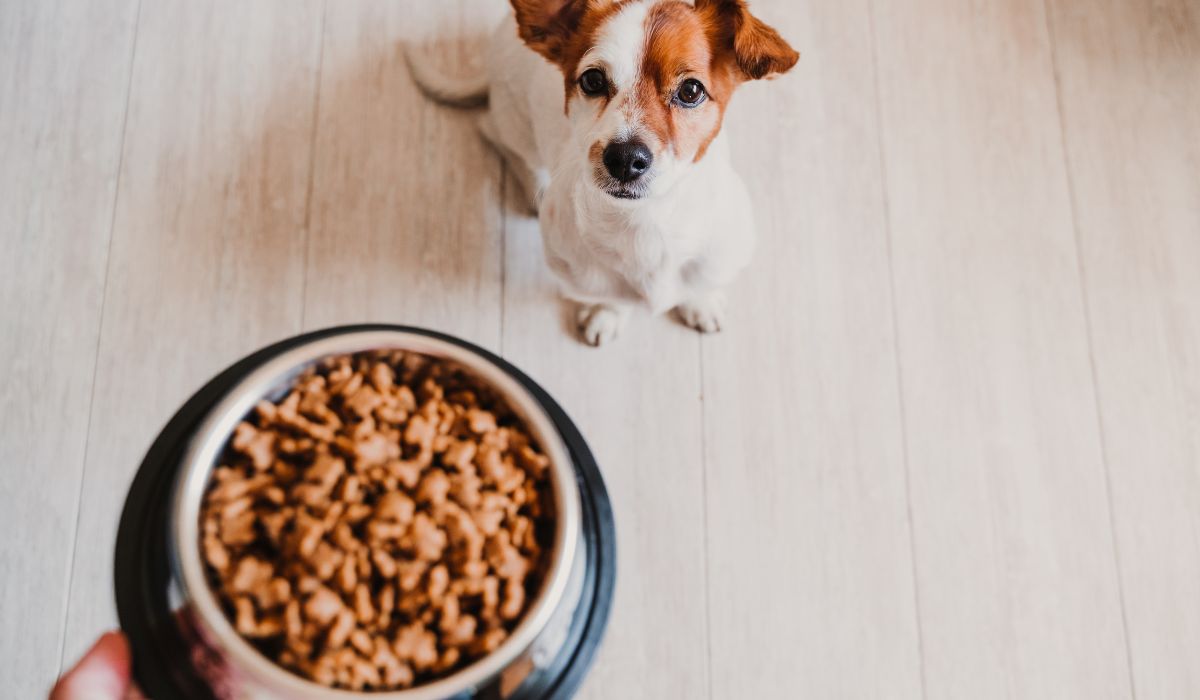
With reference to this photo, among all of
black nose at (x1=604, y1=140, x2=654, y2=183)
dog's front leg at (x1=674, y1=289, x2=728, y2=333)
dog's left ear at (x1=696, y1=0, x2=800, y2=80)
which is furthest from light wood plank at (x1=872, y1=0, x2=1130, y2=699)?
black nose at (x1=604, y1=140, x2=654, y2=183)

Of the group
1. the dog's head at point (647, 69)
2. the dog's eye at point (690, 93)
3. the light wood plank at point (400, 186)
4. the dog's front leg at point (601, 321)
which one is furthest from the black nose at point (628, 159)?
the light wood plank at point (400, 186)

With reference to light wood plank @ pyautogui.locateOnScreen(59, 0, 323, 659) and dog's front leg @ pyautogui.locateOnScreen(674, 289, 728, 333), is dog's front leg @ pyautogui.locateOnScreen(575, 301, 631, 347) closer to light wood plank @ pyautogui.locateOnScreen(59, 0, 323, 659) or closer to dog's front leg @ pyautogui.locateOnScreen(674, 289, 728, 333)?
dog's front leg @ pyautogui.locateOnScreen(674, 289, 728, 333)

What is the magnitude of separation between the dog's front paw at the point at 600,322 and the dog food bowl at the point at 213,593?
733 millimetres

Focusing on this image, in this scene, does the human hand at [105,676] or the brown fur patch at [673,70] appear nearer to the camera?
the human hand at [105,676]

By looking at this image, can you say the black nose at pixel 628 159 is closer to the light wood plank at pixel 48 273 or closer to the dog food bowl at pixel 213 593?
the dog food bowl at pixel 213 593

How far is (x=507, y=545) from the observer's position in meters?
0.78

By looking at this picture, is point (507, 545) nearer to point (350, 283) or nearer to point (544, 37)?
point (544, 37)

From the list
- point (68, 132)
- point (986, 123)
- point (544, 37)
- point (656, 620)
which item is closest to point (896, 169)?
point (986, 123)

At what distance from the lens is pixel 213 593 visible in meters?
0.73

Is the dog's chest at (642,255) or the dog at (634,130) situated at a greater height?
the dog at (634,130)

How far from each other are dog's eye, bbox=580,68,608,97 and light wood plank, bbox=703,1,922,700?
26.0 inches

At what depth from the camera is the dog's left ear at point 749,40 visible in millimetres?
1139

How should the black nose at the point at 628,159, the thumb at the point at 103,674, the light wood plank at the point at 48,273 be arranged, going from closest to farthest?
the thumb at the point at 103,674 < the black nose at the point at 628,159 < the light wood plank at the point at 48,273

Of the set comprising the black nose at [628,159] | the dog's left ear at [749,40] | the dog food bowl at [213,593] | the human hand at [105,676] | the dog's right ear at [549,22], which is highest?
the dog's right ear at [549,22]
